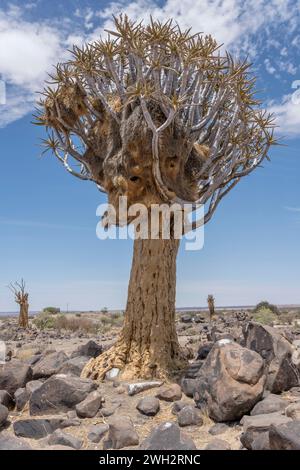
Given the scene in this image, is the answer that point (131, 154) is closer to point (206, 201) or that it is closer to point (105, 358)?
point (206, 201)

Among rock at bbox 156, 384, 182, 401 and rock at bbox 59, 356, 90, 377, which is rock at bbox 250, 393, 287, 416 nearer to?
rock at bbox 156, 384, 182, 401

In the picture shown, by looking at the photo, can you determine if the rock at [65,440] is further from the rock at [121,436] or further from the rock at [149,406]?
the rock at [149,406]

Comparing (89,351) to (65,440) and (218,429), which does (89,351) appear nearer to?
(65,440)

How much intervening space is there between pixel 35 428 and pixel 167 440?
1604mm

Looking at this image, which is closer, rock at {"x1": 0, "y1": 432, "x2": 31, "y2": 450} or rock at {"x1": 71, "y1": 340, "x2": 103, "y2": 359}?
rock at {"x1": 0, "y1": 432, "x2": 31, "y2": 450}

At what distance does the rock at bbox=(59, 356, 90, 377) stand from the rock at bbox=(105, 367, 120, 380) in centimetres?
76

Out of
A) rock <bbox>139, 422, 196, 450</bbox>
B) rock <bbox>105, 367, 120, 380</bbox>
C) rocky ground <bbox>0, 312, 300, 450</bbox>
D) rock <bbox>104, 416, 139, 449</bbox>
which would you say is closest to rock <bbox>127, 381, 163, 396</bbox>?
rocky ground <bbox>0, 312, 300, 450</bbox>

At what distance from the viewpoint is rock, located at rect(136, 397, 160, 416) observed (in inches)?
200

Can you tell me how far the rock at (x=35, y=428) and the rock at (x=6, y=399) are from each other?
0.99 meters

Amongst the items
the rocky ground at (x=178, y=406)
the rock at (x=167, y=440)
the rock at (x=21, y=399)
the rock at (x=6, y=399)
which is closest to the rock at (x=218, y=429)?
the rocky ground at (x=178, y=406)

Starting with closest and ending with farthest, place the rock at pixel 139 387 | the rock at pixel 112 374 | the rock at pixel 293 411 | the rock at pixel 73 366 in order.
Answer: the rock at pixel 293 411
the rock at pixel 139 387
the rock at pixel 112 374
the rock at pixel 73 366

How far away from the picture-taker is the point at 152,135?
630cm

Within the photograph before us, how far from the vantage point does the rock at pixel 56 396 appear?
5.24 meters
